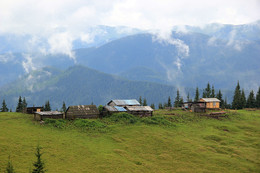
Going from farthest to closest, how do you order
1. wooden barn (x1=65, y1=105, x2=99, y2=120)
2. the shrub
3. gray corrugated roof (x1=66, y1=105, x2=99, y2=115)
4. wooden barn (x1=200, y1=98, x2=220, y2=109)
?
wooden barn (x1=200, y1=98, x2=220, y2=109) → gray corrugated roof (x1=66, y1=105, x2=99, y2=115) → the shrub → wooden barn (x1=65, y1=105, x2=99, y2=120)

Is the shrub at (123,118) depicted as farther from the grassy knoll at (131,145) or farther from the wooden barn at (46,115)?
the wooden barn at (46,115)

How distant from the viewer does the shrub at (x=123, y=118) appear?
8281cm

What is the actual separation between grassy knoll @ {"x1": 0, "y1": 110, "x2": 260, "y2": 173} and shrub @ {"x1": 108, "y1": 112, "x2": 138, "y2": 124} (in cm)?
28

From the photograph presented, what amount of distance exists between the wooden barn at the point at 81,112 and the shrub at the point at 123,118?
5.63m

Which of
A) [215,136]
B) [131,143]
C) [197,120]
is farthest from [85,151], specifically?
[197,120]

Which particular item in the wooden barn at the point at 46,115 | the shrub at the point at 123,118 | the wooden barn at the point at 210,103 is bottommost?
the shrub at the point at 123,118

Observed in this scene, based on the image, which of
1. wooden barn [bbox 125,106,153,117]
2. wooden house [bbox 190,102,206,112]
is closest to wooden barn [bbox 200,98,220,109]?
wooden house [bbox 190,102,206,112]

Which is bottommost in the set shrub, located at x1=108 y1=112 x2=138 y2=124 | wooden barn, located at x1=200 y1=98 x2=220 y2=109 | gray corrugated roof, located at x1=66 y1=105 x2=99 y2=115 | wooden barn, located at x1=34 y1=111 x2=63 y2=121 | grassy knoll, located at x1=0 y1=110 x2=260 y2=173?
grassy knoll, located at x1=0 y1=110 x2=260 y2=173

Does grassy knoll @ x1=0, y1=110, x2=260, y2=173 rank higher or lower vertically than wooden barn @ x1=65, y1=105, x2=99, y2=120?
lower

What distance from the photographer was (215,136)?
75.7 m

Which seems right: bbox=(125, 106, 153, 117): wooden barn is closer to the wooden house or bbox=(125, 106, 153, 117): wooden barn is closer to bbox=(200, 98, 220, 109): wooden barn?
the wooden house

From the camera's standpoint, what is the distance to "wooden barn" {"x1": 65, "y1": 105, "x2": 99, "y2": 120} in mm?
82050

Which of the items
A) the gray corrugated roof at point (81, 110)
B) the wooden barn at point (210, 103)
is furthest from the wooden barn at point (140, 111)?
the wooden barn at point (210, 103)

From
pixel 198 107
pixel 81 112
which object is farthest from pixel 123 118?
pixel 198 107
